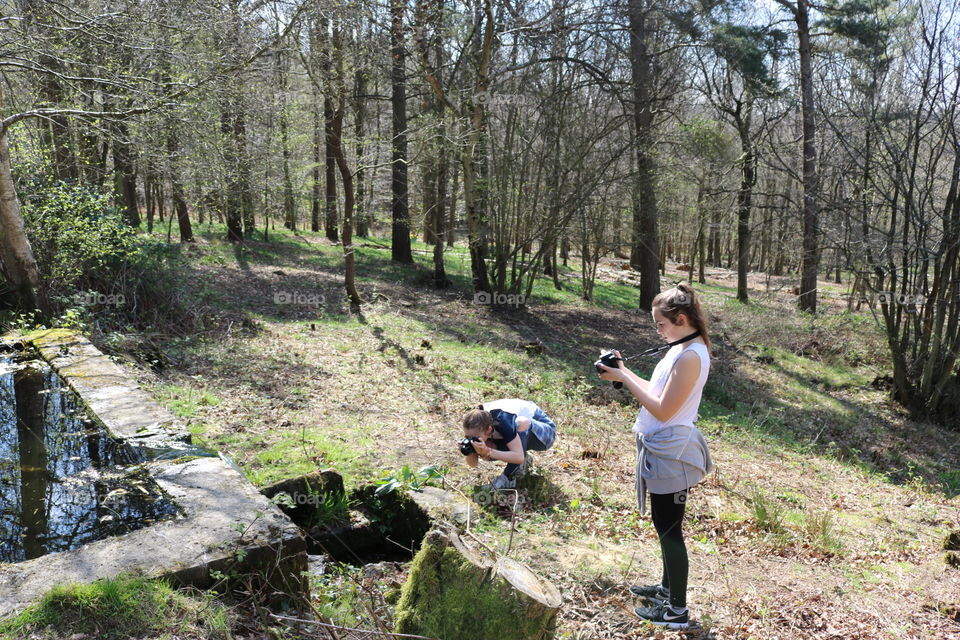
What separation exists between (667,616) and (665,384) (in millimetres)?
1259

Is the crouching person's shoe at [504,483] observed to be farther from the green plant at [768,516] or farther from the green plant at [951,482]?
the green plant at [951,482]

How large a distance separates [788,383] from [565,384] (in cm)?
558

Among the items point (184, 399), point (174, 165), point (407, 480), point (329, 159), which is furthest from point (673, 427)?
point (329, 159)

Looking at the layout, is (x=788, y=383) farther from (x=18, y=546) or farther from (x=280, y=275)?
(x=18, y=546)

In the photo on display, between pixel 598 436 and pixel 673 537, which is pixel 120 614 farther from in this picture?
pixel 598 436

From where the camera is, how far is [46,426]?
531cm

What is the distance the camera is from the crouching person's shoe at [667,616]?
337 centimetres

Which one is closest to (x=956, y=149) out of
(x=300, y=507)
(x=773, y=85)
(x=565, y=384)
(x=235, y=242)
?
(x=565, y=384)

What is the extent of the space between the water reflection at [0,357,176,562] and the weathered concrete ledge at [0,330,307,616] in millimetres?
182

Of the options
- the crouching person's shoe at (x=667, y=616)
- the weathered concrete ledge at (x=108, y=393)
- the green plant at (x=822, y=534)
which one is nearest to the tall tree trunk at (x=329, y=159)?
the weathered concrete ledge at (x=108, y=393)

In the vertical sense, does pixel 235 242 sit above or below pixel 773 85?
below

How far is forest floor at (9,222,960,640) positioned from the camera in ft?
13.0

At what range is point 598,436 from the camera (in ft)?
23.9

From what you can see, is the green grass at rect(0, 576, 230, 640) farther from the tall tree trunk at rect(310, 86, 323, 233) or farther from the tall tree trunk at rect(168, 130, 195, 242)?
the tall tree trunk at rect(310, 86, 323, 233)
